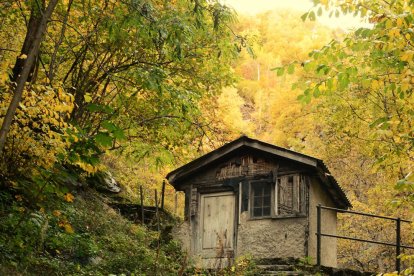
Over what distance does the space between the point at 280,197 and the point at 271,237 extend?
1293 millimetres

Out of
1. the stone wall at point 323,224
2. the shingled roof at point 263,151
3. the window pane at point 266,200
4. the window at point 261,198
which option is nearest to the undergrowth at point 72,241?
the shingled roof at point 263,151

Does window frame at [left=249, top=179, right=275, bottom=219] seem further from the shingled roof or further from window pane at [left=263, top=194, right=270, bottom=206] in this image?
the shingled roof

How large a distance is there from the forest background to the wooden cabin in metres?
1.04

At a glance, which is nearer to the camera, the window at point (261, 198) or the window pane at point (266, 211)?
the window pane at point (266, 211)

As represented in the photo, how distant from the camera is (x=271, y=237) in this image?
16.2m

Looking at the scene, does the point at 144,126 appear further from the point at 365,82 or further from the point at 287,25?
the point at 287,25

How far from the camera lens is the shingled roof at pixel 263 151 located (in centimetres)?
1596

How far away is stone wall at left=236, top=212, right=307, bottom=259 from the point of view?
51.8 feet

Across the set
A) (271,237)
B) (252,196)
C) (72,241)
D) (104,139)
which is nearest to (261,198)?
(252,196)

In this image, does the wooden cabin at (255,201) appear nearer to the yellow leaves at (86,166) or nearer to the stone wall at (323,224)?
the stone wall at (323,224)

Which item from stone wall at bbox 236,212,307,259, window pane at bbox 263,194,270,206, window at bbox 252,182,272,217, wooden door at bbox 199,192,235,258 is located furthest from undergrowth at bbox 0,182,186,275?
window pane at bbox 263,194,270,206

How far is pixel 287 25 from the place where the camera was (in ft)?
213

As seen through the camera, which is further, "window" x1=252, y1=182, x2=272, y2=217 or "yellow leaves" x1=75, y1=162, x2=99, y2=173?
"window" x1=252, y1=182, x2=272, y2=217

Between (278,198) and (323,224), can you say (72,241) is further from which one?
(323,224)
